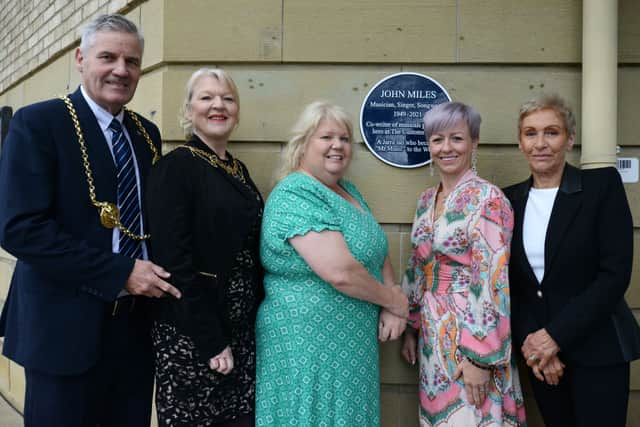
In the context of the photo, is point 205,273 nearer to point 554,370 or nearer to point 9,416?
point 554,370

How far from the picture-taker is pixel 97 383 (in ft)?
7.64

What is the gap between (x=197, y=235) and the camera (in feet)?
7.65

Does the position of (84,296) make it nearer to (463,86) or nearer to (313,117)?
(313,117)

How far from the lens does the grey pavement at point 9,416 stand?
4.77 m

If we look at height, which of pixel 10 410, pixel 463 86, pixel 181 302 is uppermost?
pixel 463 86

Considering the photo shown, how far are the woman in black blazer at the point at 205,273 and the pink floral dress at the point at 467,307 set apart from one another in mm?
785

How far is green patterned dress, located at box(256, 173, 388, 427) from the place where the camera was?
2.37m

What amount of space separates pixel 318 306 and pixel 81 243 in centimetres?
95

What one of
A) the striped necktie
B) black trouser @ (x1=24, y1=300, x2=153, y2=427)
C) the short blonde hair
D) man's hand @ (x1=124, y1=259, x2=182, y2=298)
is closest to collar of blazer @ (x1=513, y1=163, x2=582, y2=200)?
the short blonde hair

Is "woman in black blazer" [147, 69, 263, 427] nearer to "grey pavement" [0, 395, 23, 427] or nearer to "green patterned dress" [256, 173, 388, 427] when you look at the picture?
"green patterned dress" [256, 173, 388, 427]

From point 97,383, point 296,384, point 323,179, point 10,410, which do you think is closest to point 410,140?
point 323,179

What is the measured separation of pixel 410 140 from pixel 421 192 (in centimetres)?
29

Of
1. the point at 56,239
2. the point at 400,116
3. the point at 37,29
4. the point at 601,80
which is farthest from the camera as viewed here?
the point at 37,29

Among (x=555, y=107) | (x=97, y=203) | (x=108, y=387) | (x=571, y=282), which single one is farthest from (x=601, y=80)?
(x=108, y=387)
